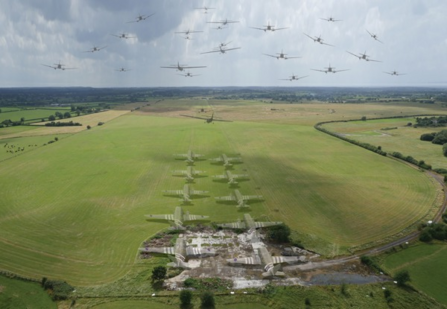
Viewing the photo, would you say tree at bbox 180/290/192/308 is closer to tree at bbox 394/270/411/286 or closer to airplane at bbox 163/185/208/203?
tree at bbox 394/270/411/286

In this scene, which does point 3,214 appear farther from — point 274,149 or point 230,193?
point 274,149

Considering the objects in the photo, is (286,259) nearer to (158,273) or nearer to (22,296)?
(158,273)

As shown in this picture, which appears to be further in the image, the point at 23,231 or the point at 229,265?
the point at 23,231

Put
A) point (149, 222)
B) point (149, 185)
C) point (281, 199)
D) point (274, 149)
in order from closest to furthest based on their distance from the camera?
point (149, 222)
point (281, 199)
point (149, 185)
point (274, 149)

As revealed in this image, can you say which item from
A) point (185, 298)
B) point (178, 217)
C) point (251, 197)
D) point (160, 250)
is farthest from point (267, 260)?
point (251, 197)

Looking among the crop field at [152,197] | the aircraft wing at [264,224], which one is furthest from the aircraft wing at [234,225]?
the crop field at [152,197]

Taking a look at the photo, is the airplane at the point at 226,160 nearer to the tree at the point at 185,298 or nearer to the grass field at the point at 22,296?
the tree at the point at 185,298

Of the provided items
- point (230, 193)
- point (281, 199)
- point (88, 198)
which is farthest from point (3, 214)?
point (281, 199)
